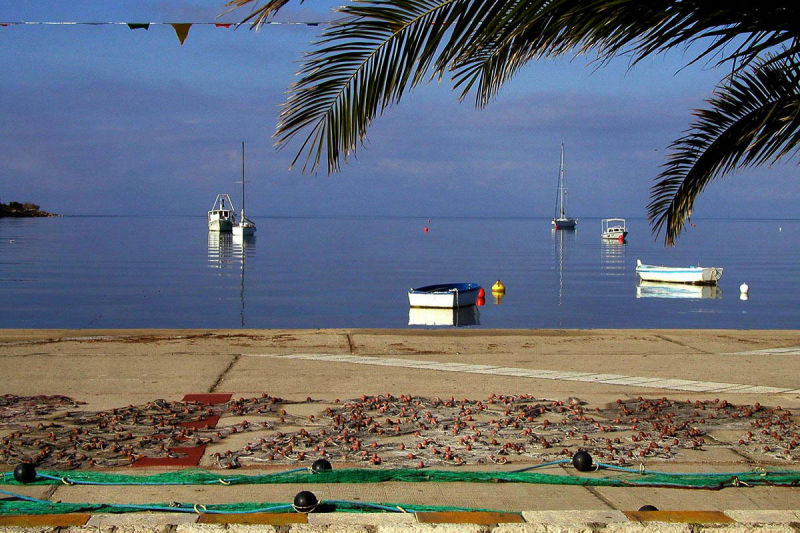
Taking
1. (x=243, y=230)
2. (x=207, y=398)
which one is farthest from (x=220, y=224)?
(x=207, y=398)

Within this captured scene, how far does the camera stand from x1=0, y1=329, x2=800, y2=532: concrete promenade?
13.7ft

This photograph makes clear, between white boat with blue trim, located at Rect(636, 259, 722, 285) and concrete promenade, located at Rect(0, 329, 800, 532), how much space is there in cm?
3378

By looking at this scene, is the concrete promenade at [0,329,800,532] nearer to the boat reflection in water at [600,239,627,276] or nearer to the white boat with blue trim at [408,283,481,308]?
the white boat with blue trim at [408,283,481,308]

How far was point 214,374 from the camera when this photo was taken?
33.5 ft

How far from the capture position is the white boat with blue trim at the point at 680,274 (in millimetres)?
46562

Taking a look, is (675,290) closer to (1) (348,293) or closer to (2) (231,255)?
(1) (348,293)

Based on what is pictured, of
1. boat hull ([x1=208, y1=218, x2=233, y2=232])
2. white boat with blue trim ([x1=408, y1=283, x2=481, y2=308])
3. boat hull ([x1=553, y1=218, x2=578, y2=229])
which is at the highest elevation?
boat hull ([x1=553, y1=218, x2=578, y2=229])

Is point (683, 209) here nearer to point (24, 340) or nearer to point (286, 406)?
point (286, 406)

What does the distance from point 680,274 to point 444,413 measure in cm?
4351

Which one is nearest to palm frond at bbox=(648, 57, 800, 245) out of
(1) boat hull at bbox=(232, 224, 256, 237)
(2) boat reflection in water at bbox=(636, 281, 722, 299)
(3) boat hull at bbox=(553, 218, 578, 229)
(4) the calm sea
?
(4) the calm sea

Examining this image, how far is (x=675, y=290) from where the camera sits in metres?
46.6

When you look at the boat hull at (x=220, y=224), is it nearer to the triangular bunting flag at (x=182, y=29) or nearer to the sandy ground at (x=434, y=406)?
the sandy ground at (x=434, y=406)

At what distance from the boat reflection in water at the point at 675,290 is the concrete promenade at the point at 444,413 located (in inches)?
1175

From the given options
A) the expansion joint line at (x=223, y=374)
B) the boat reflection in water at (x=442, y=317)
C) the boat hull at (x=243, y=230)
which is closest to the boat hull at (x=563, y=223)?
the boat hull at (x=243, y=230)
